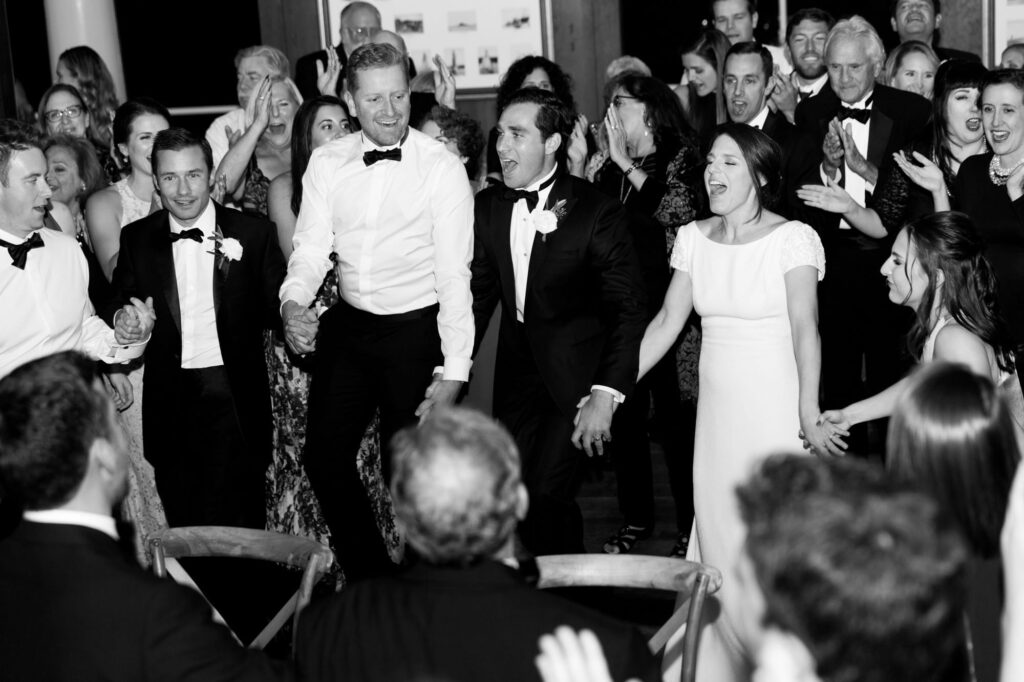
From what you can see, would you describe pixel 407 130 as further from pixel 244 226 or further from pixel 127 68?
pixel 127 68

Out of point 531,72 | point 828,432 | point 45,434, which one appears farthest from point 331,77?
point 45,434

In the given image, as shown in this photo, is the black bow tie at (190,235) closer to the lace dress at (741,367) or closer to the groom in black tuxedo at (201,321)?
the groom in black tuxedo at (201,321)

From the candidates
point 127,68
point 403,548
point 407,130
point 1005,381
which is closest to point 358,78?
point 407,130

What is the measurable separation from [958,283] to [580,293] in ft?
3.76

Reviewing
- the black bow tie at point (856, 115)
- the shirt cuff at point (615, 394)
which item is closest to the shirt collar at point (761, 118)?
the black bow tie at point (856, 115)

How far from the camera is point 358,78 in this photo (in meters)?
3.81

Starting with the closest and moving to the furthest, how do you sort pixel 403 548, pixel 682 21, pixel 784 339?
pixel 784 339 → pixel 403 548 → pixel 682 21

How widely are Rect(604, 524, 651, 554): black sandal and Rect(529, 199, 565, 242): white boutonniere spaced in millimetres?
1420

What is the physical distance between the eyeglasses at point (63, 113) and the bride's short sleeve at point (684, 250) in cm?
305

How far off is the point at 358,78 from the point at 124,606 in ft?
7.43

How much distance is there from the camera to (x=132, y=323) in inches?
146

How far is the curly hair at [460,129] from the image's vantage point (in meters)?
5.21

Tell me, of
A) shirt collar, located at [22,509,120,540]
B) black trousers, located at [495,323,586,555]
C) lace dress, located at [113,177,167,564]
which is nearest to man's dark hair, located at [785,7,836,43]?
black trousers, located at [495,323,586,555]

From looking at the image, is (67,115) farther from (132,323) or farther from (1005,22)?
(1005,22)
